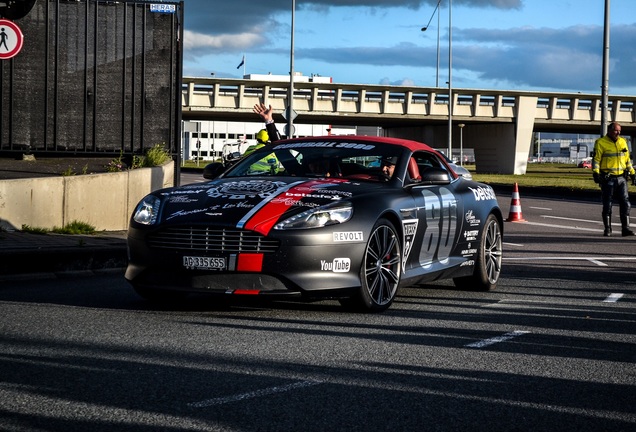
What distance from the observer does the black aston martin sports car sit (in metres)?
8.26

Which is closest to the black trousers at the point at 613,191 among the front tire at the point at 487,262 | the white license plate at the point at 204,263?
the front tire at the point at 487,262

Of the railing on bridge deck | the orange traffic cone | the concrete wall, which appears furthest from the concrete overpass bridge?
the concrete wall

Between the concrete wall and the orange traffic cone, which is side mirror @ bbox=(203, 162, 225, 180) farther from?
the orange traffic cone

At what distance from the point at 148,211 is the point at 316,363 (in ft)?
9.08

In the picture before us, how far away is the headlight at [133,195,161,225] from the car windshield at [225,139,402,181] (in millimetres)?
1182

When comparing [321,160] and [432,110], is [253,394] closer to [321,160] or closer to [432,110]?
[321,160]

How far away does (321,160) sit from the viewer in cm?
975

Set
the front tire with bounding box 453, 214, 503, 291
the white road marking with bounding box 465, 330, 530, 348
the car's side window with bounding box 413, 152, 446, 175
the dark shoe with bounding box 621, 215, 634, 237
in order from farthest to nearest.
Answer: the dark shoe with bounding box 621, 215, 634, 237, the front tire with bounding box 453, 214, 503, 291, the car's side window with bounding box 413, 152, 446, 175, the white road marking with bounding box 465, 330, 530, 348

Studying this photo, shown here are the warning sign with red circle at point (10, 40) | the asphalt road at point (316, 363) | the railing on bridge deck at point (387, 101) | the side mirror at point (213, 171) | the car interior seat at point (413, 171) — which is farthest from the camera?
the railing on bridge deck at point (387, 101)

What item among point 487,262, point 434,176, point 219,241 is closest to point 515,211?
point 487,262

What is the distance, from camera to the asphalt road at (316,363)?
5.14 m

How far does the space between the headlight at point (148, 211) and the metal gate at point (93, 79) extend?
11.5 meters

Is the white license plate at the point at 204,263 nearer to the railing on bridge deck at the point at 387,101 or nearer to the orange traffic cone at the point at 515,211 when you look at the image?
the orange traffic cone at the point at 515,211

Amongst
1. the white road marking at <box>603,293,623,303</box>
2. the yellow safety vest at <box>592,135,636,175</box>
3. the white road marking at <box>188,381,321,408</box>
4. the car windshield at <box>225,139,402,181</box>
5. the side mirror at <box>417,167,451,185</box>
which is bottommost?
the white road marking at <box>188,381,321,408</box>
